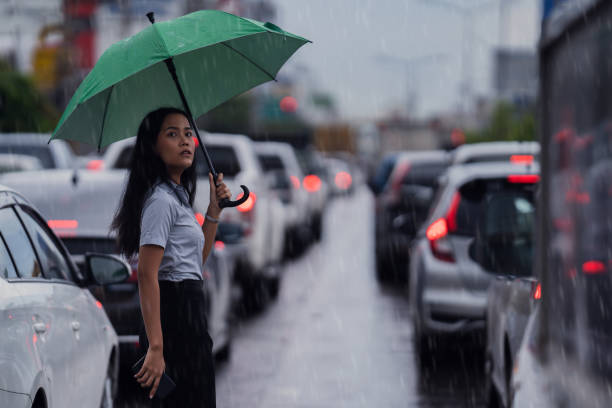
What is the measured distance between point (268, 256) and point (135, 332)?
6.72m

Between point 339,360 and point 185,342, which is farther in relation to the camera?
point 339,360

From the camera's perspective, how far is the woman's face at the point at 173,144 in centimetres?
438

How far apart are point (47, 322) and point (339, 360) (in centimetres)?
526

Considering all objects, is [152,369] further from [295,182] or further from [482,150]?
[295,182]

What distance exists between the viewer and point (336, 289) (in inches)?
590

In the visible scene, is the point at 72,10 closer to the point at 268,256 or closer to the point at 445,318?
the point at 268,256

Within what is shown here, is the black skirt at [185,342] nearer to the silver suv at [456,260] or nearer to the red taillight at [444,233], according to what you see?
the silver suv at [456,260]

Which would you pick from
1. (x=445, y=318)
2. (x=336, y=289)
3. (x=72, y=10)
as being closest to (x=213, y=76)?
(x=445, y=318)

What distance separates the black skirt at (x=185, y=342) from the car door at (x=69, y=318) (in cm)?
→ 40

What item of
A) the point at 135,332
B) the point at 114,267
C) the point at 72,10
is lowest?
the point at 135,332

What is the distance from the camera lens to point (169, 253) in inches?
167

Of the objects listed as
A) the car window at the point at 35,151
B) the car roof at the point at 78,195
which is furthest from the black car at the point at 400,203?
the car roof at the point at 78,195

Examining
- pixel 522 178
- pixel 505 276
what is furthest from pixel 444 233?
pixel 505 276

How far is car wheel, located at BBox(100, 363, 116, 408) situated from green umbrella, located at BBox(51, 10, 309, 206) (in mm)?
1279
